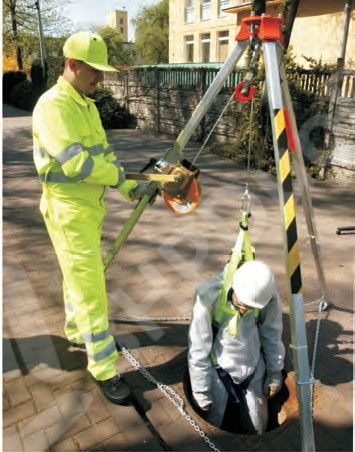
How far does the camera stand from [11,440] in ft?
8.34

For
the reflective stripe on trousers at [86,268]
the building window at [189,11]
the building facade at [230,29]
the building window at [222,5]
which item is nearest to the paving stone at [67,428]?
the reflective stripe on trousers at [86,268]

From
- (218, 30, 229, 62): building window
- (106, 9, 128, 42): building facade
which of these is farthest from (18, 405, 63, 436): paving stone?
(106, 9, 128, 42): building facade

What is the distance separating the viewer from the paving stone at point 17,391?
2.83 m

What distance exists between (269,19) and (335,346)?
2523 millimetres

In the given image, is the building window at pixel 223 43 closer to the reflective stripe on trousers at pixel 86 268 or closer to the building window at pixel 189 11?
the building window at pixel 189 11

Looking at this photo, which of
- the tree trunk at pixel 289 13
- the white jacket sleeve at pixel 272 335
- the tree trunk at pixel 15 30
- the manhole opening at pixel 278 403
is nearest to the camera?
the white jacket sleeve at pixel 272 335

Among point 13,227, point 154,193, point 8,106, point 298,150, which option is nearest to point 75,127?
point 154,193

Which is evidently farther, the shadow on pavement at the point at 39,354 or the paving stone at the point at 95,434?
the shadow on pavement at the point at 39,354

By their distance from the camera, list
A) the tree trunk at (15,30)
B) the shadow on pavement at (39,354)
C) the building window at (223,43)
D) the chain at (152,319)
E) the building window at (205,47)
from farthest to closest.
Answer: the tree trunk at (15,30) → the building window at (205,47) → the building window at (223,43) → the chain at (152,319) → the shadow on pavement at (39,354)

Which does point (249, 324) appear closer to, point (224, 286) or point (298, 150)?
point (224, 286)

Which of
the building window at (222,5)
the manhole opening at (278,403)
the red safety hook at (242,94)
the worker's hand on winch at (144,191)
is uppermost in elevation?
the building window at (222,5)

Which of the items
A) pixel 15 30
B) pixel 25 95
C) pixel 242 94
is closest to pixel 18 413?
pixel 242 94

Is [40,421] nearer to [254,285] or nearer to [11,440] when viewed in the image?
[11,440]

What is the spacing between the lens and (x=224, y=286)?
2.60 m
